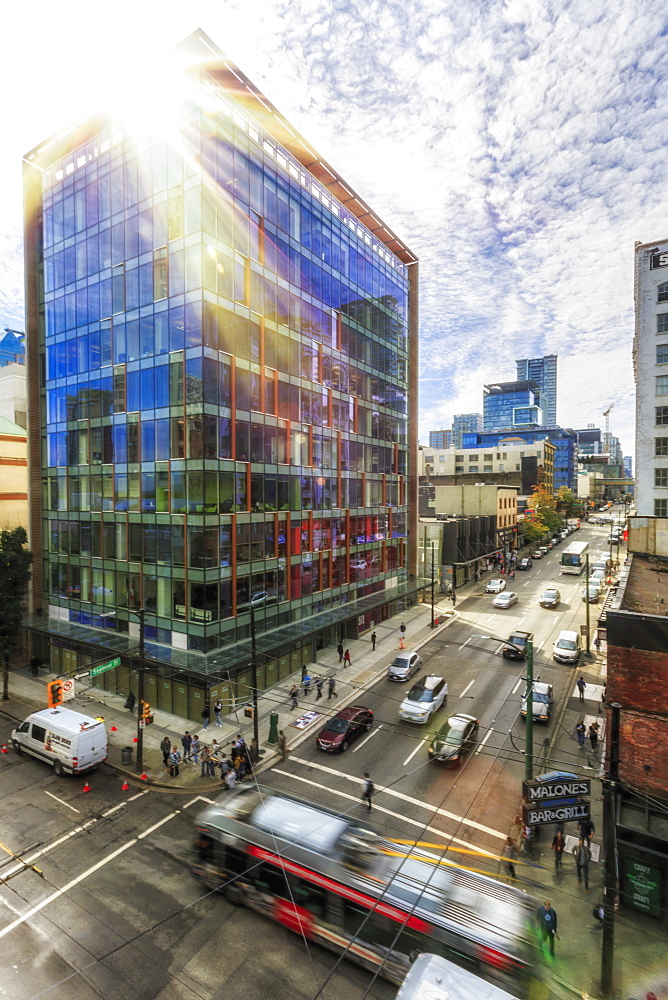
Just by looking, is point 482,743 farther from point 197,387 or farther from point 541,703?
point 197,387

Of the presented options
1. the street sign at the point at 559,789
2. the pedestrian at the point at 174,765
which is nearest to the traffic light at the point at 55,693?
the pedestrian at the point at 174,765

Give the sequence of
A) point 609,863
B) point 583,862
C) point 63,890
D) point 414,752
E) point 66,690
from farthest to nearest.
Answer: point 414,752 → point 66,690 → point 583,862 → point 63,890 → point 609,863

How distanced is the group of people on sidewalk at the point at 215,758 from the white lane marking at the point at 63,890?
3.93m

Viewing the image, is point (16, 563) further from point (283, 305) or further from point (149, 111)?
point (149, 111)

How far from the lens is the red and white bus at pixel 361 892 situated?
10.2m

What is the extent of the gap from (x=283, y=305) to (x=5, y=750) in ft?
94.6

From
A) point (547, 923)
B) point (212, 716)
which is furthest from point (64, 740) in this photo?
point (547, 923)

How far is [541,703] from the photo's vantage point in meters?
25.4

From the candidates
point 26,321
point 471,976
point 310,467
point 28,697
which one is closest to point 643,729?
point 471,976

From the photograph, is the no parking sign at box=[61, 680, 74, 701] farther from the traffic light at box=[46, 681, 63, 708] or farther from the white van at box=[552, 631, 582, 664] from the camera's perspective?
the white van at box=[552, 631, 582, 664]

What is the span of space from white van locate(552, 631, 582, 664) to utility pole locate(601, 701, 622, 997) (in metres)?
24.2

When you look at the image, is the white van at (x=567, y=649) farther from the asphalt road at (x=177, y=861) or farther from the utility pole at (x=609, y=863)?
the utility pole at (x=609, y=863)

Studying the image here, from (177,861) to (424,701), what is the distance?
13.9 meters

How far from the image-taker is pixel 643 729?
15.1 metres
